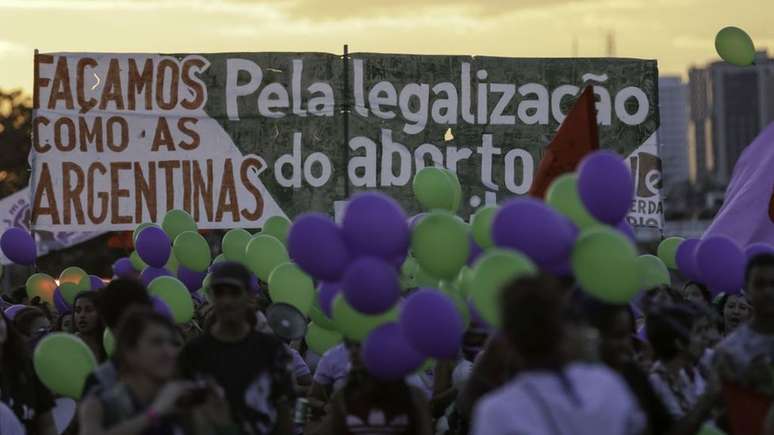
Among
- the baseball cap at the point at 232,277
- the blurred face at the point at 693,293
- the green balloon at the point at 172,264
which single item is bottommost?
the blurred face at the point at 693,293

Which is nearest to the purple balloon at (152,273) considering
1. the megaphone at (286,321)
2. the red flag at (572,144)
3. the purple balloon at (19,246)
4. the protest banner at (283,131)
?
the purple balloon at (19,246)

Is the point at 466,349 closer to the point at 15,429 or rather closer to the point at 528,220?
the point at 15,429

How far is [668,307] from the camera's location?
731 cm

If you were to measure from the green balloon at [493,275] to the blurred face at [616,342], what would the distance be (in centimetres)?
64

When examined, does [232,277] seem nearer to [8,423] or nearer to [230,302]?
[230,302]

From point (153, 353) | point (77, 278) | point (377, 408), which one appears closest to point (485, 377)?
point (377, 408)

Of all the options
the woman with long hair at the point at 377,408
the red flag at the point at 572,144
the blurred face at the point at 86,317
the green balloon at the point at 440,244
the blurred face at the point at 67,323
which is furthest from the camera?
the blurred face at the point at 67,323

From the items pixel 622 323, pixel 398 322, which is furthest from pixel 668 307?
pixel 398 322

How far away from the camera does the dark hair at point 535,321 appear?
5000 mm

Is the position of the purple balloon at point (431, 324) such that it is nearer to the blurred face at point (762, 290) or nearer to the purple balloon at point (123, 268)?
the blurred face at point (762, 290)

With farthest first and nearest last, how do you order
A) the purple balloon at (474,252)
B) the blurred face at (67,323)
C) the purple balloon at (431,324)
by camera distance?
the blurred face at (67,323)
the purple balloon at (474,252)
the purple balloon at (431,324)

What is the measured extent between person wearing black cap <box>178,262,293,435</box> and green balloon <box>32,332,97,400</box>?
57cm

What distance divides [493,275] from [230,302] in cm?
185

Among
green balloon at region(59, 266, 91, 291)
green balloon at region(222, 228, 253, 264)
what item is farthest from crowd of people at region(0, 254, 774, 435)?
green balloon at region(59, 266, 91, 291)
